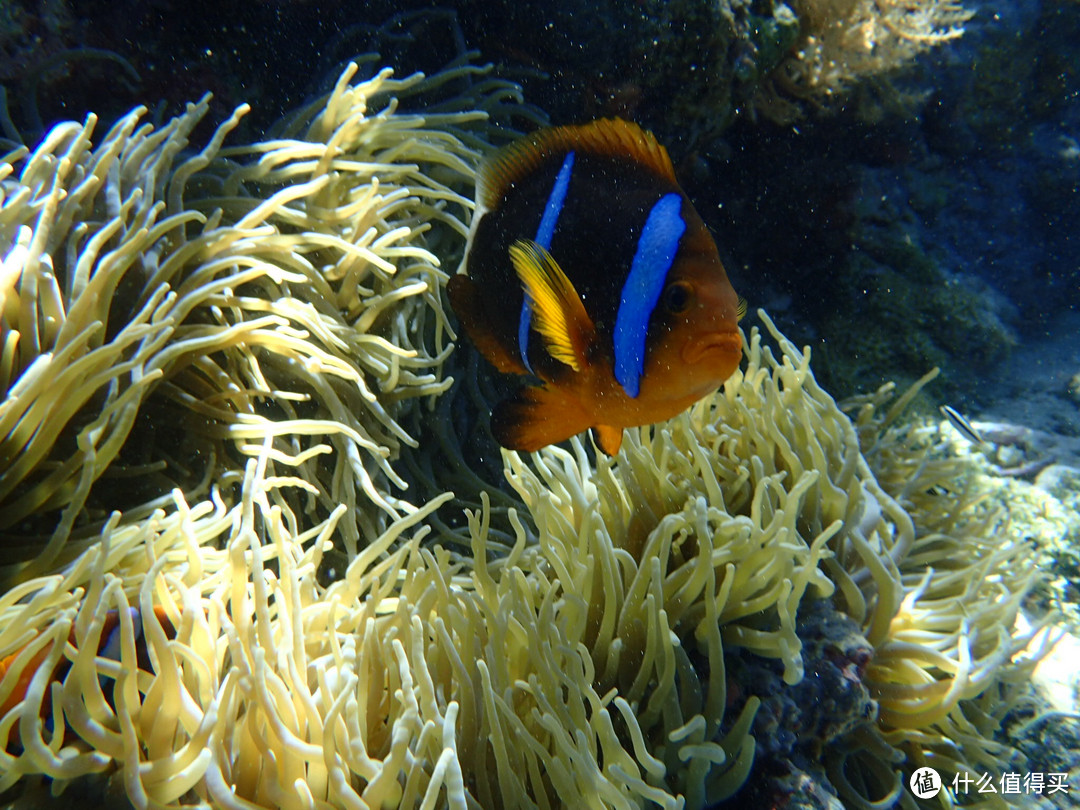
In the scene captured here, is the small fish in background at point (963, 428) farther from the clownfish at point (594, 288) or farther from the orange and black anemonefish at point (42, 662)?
the orange and black anemonefish at point (42, 662)

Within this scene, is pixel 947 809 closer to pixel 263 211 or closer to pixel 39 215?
pixel 263 211

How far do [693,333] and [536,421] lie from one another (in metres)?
0.35

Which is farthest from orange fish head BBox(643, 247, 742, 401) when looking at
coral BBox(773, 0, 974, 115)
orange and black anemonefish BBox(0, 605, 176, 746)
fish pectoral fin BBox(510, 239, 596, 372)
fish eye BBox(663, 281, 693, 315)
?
coral BBox(773, 0, 974, 115)

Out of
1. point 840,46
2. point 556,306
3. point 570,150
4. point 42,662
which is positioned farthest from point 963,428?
point 42,662

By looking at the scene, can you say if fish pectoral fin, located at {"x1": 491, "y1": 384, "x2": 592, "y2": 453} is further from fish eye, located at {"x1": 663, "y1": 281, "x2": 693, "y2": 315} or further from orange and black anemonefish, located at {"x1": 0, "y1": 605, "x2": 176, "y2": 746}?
orange and black anemonefish, located at {"x1": 0, "y1": 605, "x2": 176, "y2": 746}

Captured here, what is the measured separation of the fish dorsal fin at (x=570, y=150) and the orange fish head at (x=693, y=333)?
274mm

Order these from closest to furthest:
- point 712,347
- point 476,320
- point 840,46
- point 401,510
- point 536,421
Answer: point 712,347
point 536,421
point 476,320
point 401,510
point 840,46

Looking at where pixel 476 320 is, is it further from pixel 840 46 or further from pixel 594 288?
pixel 840 46

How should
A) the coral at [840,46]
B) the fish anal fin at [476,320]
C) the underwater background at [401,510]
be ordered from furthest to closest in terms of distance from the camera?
the coral at [840,46] → the fish anal fin at [476,320] → the underwater background at [401,510]

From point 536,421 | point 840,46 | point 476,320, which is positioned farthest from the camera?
point 840,46

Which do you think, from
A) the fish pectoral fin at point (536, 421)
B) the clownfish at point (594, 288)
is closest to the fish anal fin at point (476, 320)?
the clownfish at point (594, 288)

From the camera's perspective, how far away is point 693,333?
0.99m

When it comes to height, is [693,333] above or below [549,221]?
below

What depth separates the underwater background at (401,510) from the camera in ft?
3.55
